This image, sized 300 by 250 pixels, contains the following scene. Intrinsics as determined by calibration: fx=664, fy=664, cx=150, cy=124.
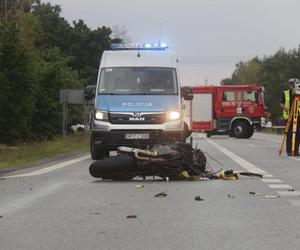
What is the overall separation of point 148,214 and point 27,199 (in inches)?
90.8

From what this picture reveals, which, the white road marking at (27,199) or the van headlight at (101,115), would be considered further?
the van headlight at (101,115)

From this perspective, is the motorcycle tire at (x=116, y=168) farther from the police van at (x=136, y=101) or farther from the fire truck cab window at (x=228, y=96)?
the fire truck cab window at (x=228, y=96)

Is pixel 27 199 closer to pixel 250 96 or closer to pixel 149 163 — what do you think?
pixel 149 163

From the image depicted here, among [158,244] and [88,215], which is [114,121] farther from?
[158,244]

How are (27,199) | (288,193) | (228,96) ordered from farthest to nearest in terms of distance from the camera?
(228,96), (288,193), (27,199)

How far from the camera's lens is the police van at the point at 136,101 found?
52.2 ft

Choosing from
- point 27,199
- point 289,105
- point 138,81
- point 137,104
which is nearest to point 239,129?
point 289,105

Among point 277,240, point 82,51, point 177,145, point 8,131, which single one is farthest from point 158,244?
point 82,51

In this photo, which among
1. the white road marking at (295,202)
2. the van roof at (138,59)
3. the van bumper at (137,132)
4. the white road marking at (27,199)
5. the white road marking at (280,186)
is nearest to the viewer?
the white road marking at (27,199)

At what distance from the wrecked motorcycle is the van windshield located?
4800 millimetres

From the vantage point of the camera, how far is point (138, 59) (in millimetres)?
17391

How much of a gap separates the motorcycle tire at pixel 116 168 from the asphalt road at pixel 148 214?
189mm

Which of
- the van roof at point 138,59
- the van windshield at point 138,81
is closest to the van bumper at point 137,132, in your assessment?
the van windshield at point 138,81

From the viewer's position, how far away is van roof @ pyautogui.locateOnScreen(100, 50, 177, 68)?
1720cm
